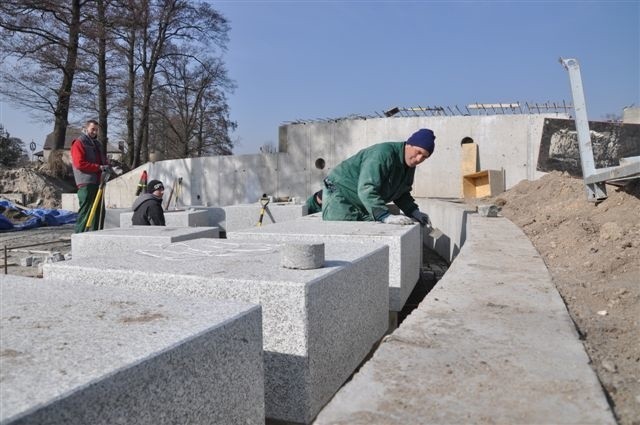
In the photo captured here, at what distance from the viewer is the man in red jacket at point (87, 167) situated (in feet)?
20.5

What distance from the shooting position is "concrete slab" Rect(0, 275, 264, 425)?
3.62 feet

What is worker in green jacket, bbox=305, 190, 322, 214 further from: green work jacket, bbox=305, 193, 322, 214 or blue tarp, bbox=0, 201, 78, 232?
blue tarp, bbox=0, 201, 78, 232

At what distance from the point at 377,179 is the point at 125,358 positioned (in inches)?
146

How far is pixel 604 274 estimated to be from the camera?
3.04 m

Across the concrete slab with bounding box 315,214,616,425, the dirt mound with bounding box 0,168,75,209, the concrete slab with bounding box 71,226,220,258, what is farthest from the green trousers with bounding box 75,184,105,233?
the dirt mound with bounding box 0,168,75,209

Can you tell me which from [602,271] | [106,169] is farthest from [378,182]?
[106,169]

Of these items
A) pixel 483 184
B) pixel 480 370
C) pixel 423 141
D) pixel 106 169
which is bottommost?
pixel 480 370

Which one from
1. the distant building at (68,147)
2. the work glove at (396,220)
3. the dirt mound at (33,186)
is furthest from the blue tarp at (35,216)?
the work glove at (396,220)

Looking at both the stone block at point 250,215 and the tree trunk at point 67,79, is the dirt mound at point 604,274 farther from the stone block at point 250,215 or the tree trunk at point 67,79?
the tree trunk at point 67,79

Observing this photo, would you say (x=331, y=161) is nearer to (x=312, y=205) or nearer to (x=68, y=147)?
(x=312, y=205)

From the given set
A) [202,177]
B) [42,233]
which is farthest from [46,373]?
[202,177]

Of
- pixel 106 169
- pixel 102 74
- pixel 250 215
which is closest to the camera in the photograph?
pixel 106 169

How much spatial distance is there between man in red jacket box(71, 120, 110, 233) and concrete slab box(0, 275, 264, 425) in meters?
4.75

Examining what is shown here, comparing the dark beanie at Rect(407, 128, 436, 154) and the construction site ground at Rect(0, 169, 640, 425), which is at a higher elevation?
the dark beanie at Rect(407, 128, 436, 154)
